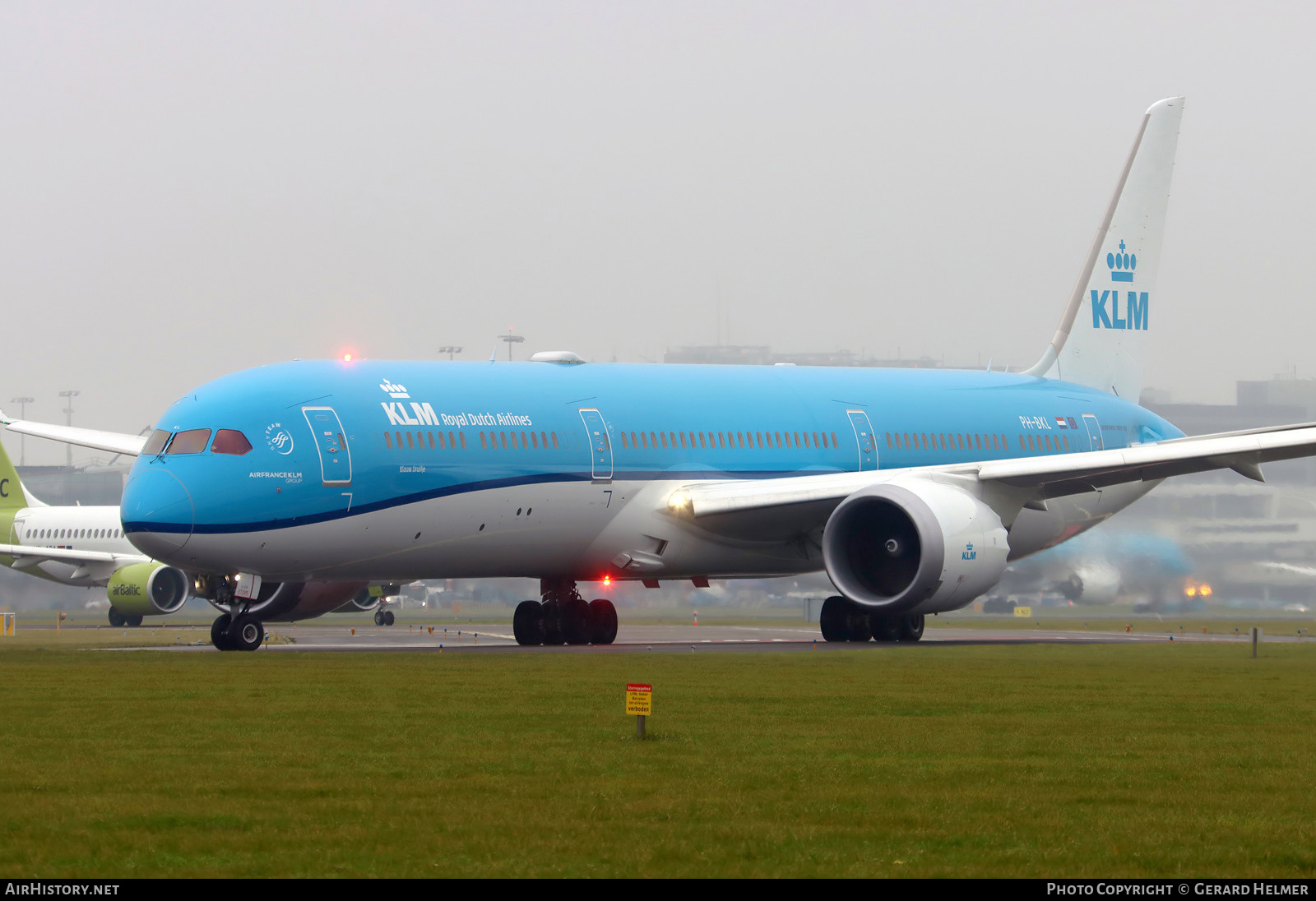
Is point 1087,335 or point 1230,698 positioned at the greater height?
point 1087,335

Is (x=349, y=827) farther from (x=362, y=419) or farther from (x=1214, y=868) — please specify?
(x=362, y=419)

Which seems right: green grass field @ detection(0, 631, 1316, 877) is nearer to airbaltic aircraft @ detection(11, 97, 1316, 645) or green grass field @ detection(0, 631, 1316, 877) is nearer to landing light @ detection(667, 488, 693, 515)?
airbaltic aircraft @ detection(11, 97, 1316, 645)

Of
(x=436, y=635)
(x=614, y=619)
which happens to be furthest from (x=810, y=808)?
(x=436, y=635)

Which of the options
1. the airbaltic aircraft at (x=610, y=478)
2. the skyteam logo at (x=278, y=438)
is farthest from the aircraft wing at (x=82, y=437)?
the skyteam logo at (x=278, y=438)

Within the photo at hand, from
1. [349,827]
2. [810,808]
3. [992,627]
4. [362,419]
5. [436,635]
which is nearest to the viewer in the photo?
[349,827]

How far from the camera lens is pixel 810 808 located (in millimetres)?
11336

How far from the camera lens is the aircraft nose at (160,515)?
25.9 metres

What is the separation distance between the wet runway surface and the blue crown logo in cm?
791

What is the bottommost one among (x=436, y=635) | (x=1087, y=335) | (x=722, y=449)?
(x=436, y=635)

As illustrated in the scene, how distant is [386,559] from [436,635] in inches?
488

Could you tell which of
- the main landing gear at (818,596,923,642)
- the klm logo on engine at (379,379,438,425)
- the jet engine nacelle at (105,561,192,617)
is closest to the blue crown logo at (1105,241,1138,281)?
the main landing gear at (818,596,923,642)

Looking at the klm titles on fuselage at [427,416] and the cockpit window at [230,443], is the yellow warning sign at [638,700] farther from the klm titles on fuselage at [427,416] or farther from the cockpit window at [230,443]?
the klm titles on fuselage at [427,416]

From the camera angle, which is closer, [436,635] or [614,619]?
[614,619]

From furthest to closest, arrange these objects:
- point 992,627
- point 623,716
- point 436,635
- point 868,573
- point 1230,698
A: 1. point 992,627
2. point 436,635
3. point 868,573
4. point 1230,698
5. point 623,716
